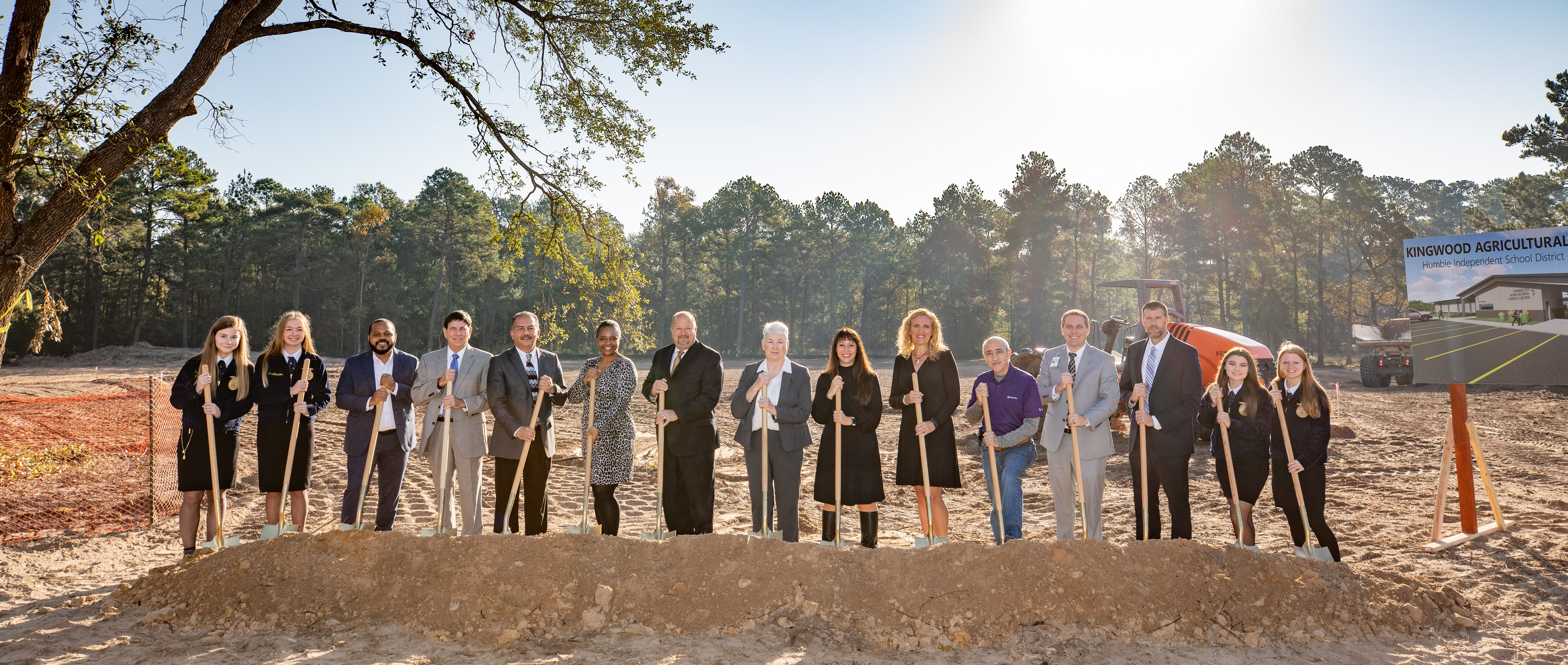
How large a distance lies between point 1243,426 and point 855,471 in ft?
8.40

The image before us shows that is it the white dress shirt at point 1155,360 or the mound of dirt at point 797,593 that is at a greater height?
the white dress shirt at point 1155,360

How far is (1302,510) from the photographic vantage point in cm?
489

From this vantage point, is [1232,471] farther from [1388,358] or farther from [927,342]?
[1388,358]

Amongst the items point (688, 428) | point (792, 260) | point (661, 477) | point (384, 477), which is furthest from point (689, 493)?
point (792, 260)

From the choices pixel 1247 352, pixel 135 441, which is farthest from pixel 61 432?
pixel 1247 352

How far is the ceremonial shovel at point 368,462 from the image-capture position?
16.3 ft

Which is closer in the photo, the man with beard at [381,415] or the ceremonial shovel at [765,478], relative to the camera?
the ceremonial shovel at [765,478]

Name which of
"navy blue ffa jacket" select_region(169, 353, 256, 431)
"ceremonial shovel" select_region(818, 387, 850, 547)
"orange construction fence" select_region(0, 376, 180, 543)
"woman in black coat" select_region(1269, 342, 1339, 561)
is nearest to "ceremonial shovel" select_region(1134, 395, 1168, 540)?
"woman in black coat" select_region(1269, 342, 1339, 561)

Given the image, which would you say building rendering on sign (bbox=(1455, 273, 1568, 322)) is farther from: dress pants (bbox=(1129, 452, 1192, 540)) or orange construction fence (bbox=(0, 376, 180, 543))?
orange construction fence (bbox=(0, 376, 180, 543))

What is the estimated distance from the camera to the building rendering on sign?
5.92 meters

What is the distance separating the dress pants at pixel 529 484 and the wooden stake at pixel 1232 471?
452 cm

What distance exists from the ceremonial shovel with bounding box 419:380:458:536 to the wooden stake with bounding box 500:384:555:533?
0.25 ft

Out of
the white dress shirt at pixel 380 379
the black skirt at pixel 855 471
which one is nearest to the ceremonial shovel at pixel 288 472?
the white dress shirt at pixel 380 379

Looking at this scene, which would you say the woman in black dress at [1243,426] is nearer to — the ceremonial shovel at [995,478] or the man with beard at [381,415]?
the ceremonial shovel at [995,478]
